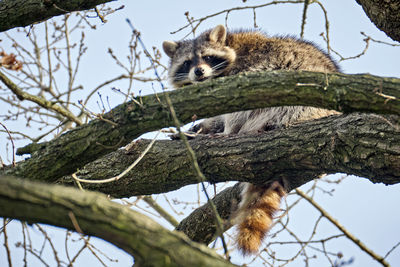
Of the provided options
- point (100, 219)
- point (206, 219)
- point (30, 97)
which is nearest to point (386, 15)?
point (206, 219)

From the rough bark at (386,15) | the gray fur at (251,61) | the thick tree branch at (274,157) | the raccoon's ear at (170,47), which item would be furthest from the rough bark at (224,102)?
the raccoon's ear at (170,47)

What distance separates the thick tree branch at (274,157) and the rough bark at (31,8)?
1216 mm

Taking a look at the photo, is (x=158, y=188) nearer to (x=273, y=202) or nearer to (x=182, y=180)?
(x=182, y=180)

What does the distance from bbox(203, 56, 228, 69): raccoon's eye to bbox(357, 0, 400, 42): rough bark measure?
2049mm

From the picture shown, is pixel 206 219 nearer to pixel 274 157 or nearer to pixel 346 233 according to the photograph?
pixel 274 157

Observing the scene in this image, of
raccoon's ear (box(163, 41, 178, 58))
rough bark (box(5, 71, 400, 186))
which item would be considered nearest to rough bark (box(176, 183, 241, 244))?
rough bark (box(5, 71, 400, 186))

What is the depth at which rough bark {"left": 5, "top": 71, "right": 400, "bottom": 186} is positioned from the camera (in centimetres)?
268

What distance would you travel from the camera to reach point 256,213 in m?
3.76

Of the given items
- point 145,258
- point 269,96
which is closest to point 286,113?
point 269,96

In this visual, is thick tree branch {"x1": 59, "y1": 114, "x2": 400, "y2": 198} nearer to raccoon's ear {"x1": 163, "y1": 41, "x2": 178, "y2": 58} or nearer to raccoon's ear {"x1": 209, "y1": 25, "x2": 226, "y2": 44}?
raccoon's ear {"x1": 209, "y1": 25, "x2": 226, "y2": 44}

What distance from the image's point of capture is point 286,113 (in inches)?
173

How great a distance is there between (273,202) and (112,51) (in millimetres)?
2299

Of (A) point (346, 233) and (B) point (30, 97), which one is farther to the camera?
(B) point (30, 97)

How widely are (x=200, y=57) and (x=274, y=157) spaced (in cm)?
263
